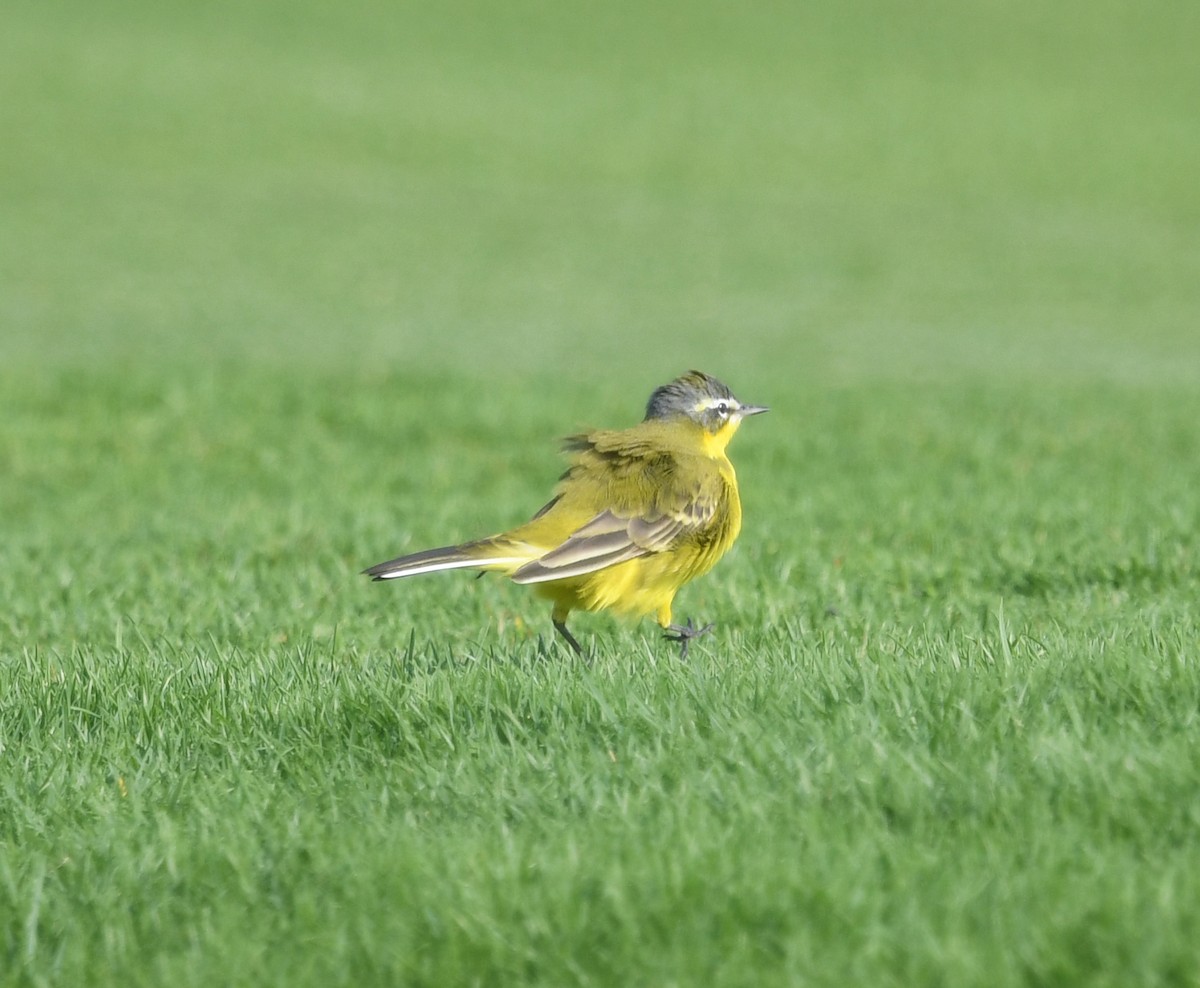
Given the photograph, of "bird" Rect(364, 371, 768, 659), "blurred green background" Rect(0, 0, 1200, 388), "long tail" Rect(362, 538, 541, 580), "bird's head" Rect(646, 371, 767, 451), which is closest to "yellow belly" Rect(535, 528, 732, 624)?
"bird" Rect(364, 371, 768, 659)

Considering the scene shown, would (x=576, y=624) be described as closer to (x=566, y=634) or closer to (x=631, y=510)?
(x=566, y=634)

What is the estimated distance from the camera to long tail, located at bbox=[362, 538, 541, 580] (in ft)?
16.7

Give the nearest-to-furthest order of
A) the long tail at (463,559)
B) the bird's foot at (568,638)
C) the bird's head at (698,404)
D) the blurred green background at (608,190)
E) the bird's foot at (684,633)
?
the long tail at (463,559)
the bird's foot at (568,638)
the bird's foot at (684,633)
the bird's head at (698,404)
the blurred green background at (608,190)

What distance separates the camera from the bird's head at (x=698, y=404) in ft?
22.2

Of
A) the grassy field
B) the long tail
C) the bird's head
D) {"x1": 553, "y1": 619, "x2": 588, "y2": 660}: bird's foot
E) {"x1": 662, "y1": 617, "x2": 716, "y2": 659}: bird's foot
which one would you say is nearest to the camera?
the grassy field

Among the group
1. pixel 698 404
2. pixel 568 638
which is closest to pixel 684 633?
pixel 568 638

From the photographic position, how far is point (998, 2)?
59.6 metres

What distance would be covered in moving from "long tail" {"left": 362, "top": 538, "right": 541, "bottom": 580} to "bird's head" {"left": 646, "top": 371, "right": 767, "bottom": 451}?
1340 mm

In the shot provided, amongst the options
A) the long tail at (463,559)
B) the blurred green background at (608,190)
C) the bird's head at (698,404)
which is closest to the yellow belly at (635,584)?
the long tail at (463,559)

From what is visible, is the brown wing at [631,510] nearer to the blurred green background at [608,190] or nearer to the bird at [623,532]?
the bird at [623,532]

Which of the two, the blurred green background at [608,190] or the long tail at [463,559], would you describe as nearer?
the long tail at [463,559]

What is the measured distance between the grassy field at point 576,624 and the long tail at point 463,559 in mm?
320

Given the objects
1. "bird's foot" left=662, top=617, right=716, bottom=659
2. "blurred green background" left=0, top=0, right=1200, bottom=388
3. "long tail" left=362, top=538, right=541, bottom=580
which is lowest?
"bird's foot" left=662, top=617, right=716, bottom=659

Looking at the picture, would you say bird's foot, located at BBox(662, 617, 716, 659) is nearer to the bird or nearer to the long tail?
the bird
